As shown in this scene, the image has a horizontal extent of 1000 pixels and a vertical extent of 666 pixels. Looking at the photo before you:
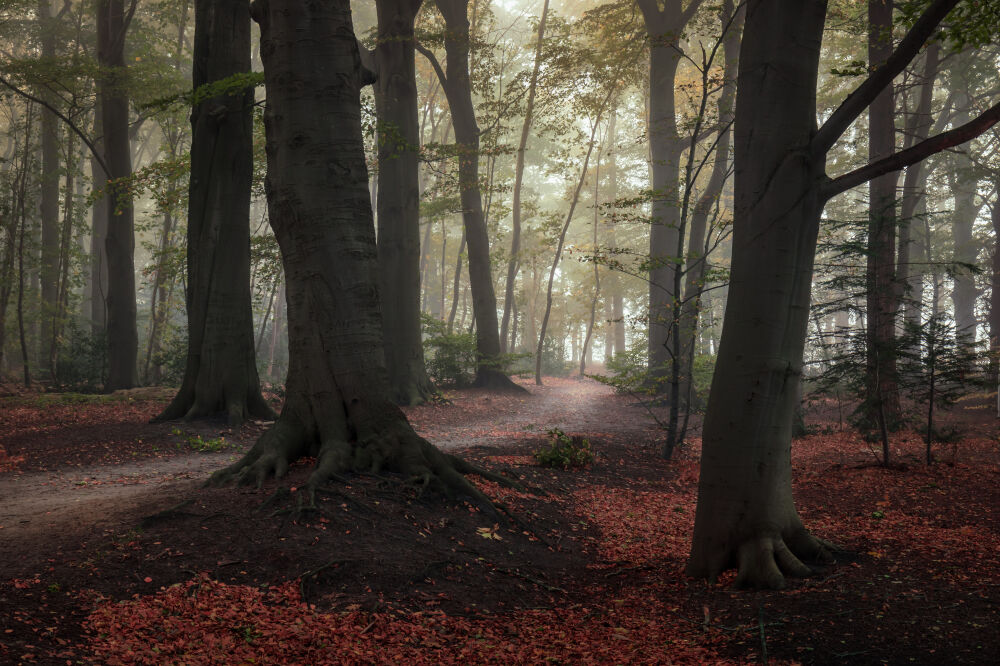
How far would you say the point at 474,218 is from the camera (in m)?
19.9

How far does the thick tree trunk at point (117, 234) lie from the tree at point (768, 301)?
49.2ft

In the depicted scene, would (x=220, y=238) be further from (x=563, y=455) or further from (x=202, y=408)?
(x=563, y=455)

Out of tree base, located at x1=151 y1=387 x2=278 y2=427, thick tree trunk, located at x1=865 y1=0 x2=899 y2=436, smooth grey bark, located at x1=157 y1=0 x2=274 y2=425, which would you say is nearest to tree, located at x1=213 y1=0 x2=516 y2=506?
tree base, located at x1=151 y1=387 x2=278 y2=427

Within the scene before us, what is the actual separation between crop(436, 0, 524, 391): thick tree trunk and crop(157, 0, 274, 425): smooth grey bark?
842 cm

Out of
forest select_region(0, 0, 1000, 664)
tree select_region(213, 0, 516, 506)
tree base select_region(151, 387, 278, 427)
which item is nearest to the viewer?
forest select_region(0, 0, 1000, 664)

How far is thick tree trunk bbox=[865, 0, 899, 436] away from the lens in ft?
27.3

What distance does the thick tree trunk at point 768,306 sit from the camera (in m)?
4.56

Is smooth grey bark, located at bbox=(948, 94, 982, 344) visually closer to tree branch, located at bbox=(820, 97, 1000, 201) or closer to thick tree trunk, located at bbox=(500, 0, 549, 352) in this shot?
thick tree trunk, located at bbox=(500, 0, 549, 352)

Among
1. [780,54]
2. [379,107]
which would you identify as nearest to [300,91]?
[780,54]

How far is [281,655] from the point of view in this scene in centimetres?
327

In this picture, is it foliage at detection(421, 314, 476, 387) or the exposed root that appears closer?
the exposed root

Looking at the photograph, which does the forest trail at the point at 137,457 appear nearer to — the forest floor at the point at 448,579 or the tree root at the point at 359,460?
the forest floor at the point at 448,579

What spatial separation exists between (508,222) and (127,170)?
29.6 meters

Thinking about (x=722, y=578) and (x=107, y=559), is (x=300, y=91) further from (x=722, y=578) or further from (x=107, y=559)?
(x=722, y=578)
